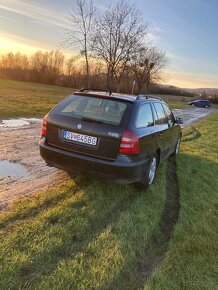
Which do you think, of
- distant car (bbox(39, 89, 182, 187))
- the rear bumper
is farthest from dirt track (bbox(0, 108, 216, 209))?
the rear bumper

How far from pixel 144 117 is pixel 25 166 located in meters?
2.52

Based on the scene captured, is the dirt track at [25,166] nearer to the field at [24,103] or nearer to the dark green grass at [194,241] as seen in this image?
the dark green grass at [194,241]

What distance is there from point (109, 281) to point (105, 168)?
1755mm

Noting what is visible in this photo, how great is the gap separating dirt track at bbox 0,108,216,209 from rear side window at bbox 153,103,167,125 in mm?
2096

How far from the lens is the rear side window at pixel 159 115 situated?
5.83 meters

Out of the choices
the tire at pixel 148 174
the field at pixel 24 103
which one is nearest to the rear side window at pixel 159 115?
the tire at pixel 148 174

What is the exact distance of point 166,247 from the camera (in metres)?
3.58

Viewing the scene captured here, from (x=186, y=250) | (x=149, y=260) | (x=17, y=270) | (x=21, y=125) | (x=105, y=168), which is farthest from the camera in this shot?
(x=21, y=125)

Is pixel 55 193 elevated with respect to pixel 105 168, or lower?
lower

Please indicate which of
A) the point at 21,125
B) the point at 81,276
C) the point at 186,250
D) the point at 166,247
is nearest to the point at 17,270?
the point at 81,276

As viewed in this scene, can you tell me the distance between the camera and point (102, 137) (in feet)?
14.2

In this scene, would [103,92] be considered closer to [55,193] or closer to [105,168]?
[105,168]

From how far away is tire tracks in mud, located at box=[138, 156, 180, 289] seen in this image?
3.15m

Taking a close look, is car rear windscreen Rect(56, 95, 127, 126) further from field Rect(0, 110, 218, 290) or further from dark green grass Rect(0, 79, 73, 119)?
dark green grass Rect(0, 79, 73, 119)
